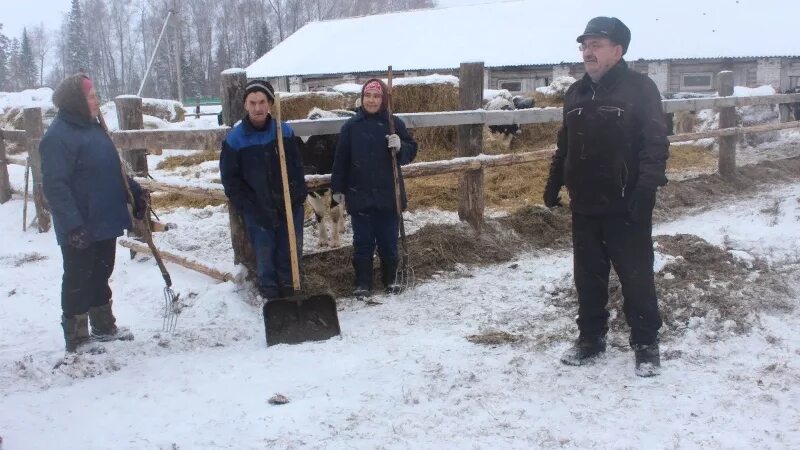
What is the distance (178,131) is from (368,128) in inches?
53.2

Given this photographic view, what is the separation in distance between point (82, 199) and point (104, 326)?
2.64 feet

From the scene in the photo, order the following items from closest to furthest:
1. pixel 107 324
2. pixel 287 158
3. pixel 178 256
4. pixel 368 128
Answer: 1. pixel 107 324
2. pixel 287 158
3. pixel 368 128
4. pixel 178 256

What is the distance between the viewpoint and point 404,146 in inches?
188

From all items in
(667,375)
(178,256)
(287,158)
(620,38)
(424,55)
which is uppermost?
(424,55)

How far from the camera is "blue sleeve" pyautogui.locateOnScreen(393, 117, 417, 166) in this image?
15.6ft

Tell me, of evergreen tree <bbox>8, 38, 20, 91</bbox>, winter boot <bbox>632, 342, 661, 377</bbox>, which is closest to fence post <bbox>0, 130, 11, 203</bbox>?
winter boot <bbox>632, 342, 661, 377</bbox>

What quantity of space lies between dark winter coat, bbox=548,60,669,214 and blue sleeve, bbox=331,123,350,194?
1774mm

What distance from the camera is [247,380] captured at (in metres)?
3.44

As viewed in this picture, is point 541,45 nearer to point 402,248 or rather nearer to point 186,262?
point 402,248

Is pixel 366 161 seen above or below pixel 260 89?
below

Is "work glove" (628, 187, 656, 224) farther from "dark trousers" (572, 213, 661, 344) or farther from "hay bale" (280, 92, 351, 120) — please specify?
"hay bale" (280, 92, 351, 120)

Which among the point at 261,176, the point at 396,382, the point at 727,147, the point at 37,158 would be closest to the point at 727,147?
the point at 727,147

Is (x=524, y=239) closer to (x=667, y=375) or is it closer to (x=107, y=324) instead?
(x=667, y=375)

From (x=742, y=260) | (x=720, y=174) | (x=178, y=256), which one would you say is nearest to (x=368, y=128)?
(x=178, y=256)
